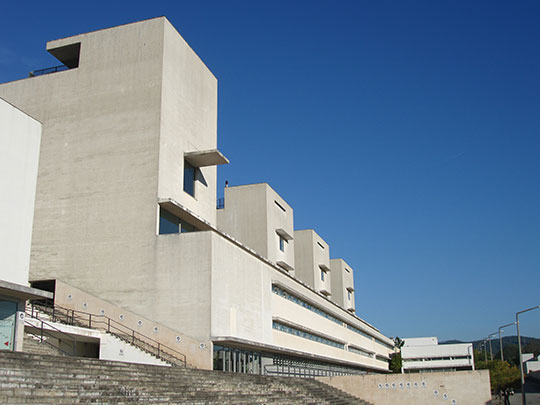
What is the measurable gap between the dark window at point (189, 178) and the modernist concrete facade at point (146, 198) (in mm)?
70

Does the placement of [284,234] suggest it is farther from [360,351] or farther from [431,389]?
[360,351]

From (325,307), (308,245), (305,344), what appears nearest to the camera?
(305,344)

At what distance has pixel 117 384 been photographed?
18.9 meters

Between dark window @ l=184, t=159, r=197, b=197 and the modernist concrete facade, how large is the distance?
70 mm

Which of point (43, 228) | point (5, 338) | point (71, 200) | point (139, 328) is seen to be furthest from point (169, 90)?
point (5, 338)

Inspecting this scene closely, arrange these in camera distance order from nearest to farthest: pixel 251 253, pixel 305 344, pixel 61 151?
pixel 61 151 < pixel 251 253 < pixel 305 344

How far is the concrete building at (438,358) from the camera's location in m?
93.0

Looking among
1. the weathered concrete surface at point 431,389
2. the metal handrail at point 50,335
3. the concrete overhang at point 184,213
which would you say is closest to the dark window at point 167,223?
the concrete overhang at point 184,213

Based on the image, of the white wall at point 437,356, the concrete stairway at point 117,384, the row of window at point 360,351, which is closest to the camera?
the concrete stairway at point 117,384

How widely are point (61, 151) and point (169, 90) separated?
722 centimetres

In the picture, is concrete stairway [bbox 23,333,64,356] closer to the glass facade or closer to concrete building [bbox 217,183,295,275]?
the glass facade

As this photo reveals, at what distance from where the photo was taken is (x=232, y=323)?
1305 inches

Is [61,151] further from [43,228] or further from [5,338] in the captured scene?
[5,338]

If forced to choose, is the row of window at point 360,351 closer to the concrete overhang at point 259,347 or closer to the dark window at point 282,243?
the concrete overhang at point 259,347
